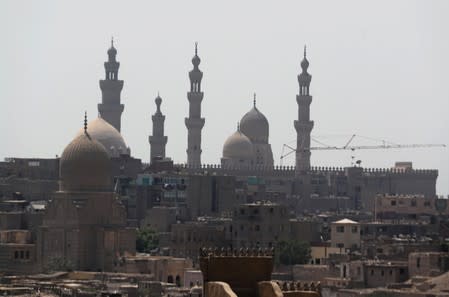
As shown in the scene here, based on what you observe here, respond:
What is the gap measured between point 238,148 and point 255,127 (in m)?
3.05

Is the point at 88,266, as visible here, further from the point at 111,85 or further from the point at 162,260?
the point at 111,85

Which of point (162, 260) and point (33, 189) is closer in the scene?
point (162, 260)

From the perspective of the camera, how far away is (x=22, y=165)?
97500 millimetres

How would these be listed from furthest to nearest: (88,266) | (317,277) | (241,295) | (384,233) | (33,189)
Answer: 1. (33,189)
2. (384,233)
3. (88,266)
4. (317,277)
5. (241,295)

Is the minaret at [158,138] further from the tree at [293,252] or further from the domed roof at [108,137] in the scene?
the tree at [293,252]

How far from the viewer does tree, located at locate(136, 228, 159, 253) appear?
82938 mm

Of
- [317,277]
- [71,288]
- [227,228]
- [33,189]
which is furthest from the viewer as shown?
[33,189]

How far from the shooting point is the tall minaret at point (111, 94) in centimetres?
11775

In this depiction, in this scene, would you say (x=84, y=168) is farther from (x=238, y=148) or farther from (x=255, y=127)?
(x=255, y=127)

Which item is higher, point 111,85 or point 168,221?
point 111,85

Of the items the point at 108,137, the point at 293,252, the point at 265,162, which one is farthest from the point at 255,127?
the point at 293,252

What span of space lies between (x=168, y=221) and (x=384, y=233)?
401 inches

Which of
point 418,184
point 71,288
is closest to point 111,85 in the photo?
point 418,184

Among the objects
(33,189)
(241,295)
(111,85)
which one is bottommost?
(241,295)
